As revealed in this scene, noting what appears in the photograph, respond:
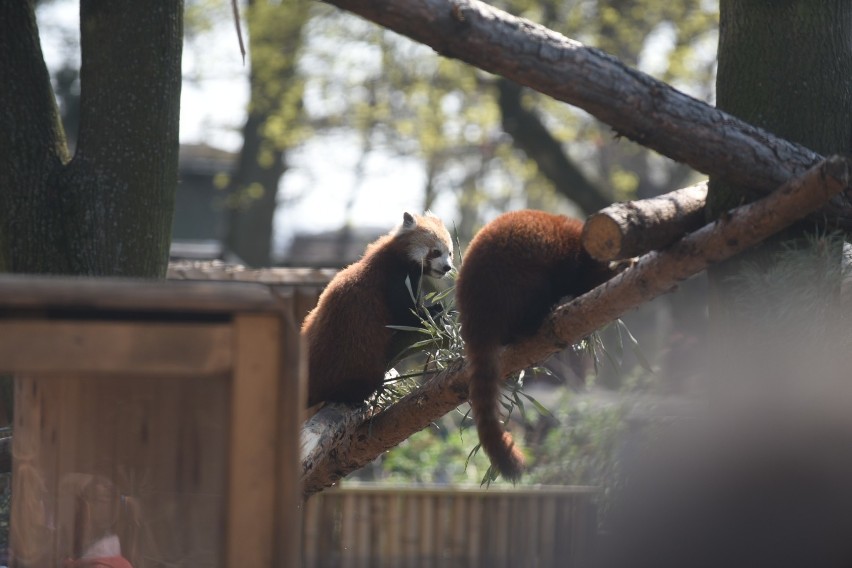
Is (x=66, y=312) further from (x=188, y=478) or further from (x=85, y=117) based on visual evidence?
(x=85, y=117)

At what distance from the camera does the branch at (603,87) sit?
279cm

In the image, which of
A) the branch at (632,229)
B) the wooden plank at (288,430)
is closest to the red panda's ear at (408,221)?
the branch at (632,229)

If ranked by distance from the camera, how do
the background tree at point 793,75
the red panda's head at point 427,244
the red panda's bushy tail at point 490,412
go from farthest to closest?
the red panda's head at point 427,244, the background tree at point 793,75, the red panda's bushy tail at point 490,412

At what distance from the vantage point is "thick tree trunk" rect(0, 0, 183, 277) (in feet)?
13.8

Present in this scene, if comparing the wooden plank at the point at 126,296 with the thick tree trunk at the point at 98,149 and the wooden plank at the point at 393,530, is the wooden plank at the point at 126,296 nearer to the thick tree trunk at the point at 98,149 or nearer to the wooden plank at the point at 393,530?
the thick tree trunk at the point at 98,149

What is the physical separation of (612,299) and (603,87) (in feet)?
2.41

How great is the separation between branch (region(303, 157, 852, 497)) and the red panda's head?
1010mm

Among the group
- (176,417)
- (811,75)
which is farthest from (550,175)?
(176,417)

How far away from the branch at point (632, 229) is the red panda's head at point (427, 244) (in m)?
1.62

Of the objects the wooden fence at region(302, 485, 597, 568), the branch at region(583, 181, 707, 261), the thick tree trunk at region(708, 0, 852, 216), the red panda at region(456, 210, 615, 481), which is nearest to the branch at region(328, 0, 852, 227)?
the branch at region(583, 181, 707, 261)

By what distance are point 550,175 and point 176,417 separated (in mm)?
10556

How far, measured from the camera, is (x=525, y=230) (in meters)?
3.69

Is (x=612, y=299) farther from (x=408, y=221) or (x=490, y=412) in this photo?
(x=408, y=221)

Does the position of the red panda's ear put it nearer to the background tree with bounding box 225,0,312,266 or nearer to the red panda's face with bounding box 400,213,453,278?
the red panda's face with bounding box 400,213,453,278
